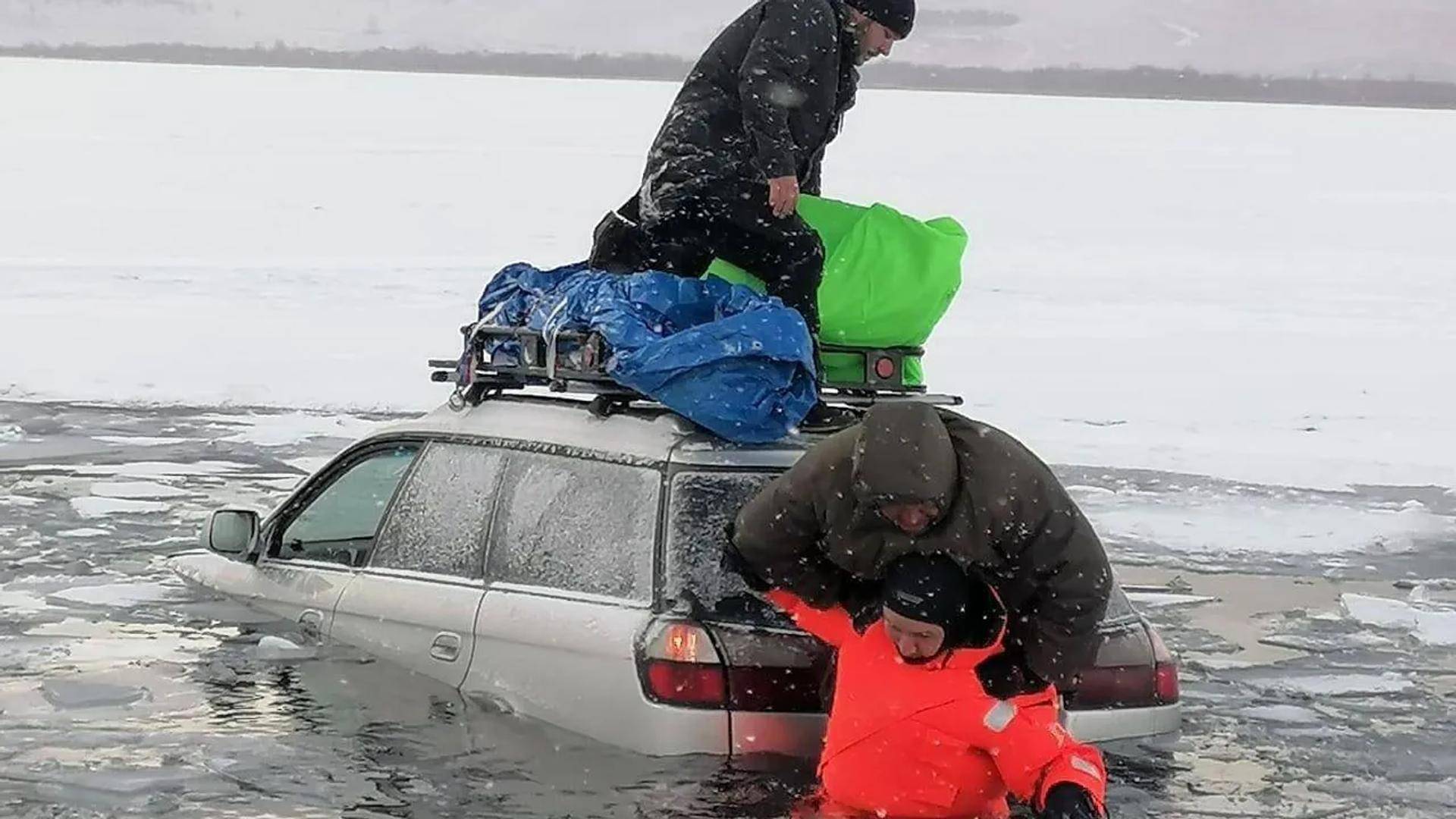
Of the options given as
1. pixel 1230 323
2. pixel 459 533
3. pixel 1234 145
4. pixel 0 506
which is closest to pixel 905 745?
pixel 459 533

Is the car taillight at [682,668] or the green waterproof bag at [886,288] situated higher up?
the green waterproof bag at [886,288]

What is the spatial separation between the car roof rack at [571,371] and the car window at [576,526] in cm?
26

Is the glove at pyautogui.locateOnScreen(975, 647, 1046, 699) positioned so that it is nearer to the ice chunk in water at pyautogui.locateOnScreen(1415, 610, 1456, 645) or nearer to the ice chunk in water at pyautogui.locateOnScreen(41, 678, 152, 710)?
the ice chunk in water at pyautogui.locateOnScreen(41, 678, 152, 710)

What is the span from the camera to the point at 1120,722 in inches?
233

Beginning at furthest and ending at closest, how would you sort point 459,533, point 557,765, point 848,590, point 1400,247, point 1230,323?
point 1400,247
point 1230,323
point 459,533
point 557,765
point 848,590

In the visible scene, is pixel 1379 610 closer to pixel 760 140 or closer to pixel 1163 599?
pixel 1163 599

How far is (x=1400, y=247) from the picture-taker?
32.7 meters

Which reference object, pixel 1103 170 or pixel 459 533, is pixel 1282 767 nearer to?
pixel 459 533

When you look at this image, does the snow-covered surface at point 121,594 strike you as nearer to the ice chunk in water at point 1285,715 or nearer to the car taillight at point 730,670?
the car taillight at point 730,670

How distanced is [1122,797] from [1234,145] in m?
55.5

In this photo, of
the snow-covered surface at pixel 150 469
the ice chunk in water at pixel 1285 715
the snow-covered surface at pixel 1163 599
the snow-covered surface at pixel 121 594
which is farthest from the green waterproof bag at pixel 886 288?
the snow-covered surface at pixel 150 469

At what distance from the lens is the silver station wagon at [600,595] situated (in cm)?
557

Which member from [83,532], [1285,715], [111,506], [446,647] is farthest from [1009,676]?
[111,506]

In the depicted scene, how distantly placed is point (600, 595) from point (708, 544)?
1.16ft
